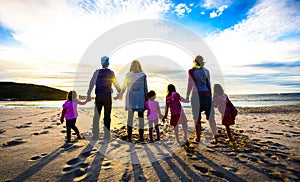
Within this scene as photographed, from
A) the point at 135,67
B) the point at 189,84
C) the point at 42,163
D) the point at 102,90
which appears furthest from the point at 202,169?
the point at 102,90

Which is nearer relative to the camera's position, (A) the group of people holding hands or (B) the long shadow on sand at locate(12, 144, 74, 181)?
(B) the long shadow on sand at locate(12, 144, 74, 181)

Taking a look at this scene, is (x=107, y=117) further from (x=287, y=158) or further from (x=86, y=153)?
(x=287, y=158)

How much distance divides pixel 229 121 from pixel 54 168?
4.51 m

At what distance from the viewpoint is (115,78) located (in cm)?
592

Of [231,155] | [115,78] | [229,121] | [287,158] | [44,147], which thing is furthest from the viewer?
[115,78]

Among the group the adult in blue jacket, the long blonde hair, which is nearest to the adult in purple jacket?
the long blonde hair

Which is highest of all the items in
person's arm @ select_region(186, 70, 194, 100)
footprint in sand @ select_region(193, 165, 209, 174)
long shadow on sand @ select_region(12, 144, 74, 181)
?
person's arm @ select_region(186, 70, 194, 100)

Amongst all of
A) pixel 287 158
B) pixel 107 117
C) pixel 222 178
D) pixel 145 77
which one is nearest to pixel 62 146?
pixel 107 117

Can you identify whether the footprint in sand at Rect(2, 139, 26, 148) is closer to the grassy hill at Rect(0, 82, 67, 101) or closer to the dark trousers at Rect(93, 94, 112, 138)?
the dark trousers at Rect(93, 94, 112, 138)

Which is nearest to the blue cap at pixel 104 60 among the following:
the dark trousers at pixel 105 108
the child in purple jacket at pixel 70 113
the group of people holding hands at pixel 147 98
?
the group of people holding hands at pixel 147 98

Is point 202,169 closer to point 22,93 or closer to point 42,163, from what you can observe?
point 42,163

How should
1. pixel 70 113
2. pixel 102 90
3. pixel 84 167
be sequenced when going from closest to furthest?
pixel 84 167
pixel 102 90
pixel 70 113

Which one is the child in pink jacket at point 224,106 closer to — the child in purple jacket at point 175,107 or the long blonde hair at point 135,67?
the child in purple jacket at point 175,107

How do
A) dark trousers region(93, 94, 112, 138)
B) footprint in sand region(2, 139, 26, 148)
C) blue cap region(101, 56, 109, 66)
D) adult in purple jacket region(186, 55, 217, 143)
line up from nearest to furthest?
footprint in sand region(2, 139, 26, 148), adult in purple jacket region(186, 55, 217, 143), dark trousers region(93, 94, 112, 138), blue cap region(101, 56, 109, 66)
